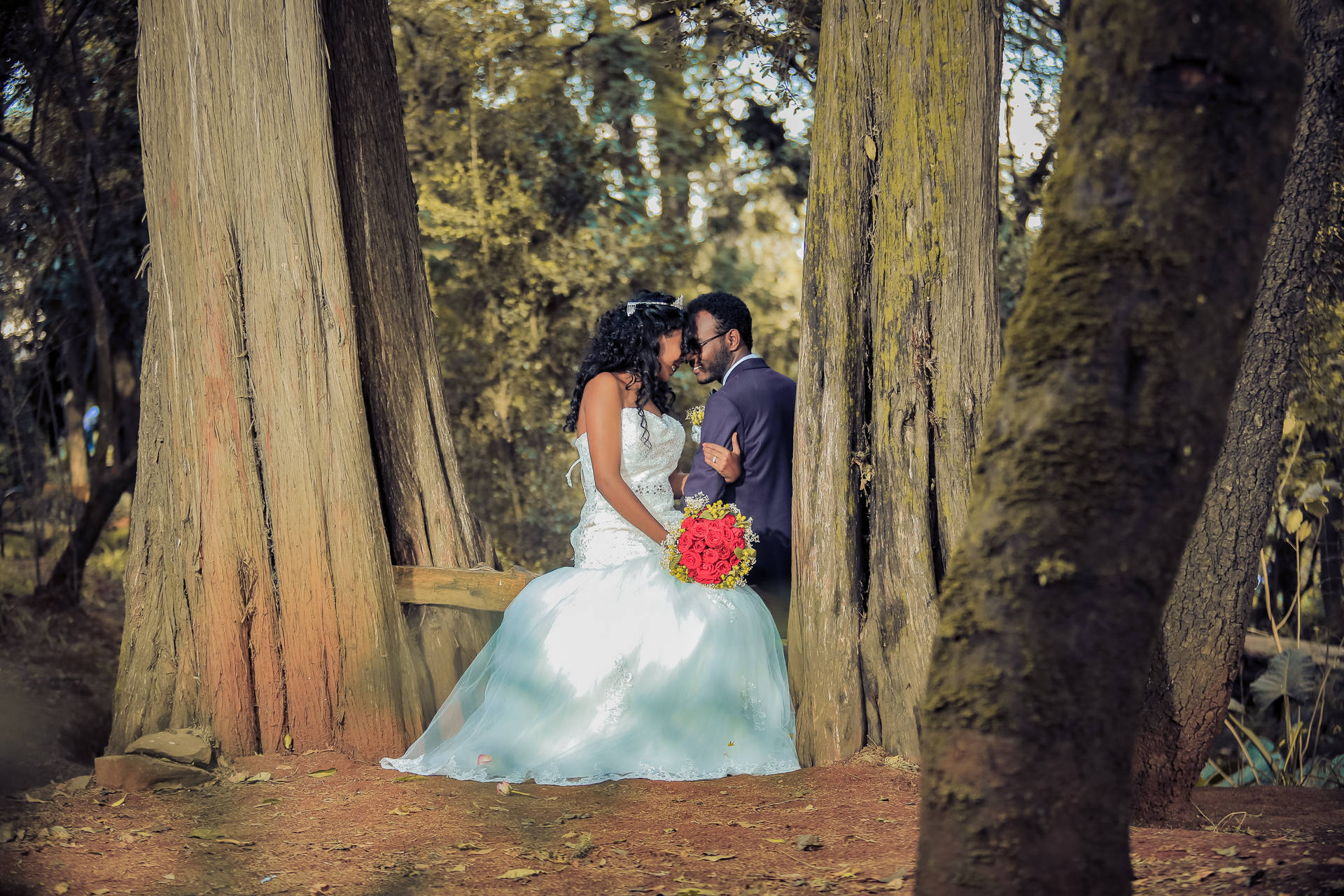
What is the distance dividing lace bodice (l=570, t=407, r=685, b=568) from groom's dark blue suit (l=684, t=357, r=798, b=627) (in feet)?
0.68

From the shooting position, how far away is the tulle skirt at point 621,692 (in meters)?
4.35

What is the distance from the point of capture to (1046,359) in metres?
2.01

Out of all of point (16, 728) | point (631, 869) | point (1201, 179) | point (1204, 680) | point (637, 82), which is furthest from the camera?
point (637, 82)

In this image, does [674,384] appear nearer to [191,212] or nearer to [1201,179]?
[191,212]

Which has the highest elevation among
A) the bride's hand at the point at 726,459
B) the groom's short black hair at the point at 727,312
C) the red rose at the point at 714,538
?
the groom's short black hair at the point at 727,312

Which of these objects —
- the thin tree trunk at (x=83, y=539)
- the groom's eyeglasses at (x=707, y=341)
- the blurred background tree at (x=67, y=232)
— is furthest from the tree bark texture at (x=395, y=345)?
the thin tree trunk at (x=83, y=539)

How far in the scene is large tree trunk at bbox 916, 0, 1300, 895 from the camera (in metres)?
1.93

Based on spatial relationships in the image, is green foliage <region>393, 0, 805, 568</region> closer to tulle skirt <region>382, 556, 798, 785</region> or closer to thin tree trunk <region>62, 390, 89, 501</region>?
thin tree trunk <region>62, 390, 89, 501</region>

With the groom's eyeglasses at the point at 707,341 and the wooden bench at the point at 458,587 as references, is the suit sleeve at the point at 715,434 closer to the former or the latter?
the groom's eyeglasses at the point at 707,341

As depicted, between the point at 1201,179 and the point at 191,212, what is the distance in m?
4.41

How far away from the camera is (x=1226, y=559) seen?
401cm

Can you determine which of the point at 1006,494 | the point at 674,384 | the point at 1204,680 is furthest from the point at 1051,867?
the point at 674,384

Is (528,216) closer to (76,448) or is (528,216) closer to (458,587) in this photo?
(76,448)

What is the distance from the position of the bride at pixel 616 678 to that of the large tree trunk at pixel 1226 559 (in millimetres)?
1450
